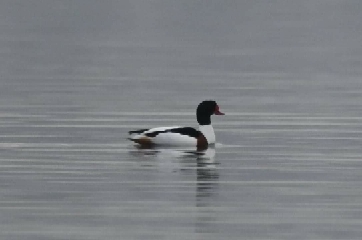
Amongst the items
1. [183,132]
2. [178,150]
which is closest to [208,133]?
[183,132]

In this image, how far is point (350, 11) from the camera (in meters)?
111

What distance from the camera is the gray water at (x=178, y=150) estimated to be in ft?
51.5

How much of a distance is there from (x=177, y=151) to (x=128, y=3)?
106276 mm

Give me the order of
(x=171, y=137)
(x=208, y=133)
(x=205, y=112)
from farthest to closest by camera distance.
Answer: (x=205, y=112), (x=208, y=133), (x=171, y=137)

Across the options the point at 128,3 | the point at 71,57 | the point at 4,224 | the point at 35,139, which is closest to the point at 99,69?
the point at 71,57

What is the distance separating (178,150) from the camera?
72.1ft

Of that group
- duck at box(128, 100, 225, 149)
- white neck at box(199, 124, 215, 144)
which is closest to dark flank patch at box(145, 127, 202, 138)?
duck at box(128, 100, 225, 149)

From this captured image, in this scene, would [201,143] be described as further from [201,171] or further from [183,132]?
[201,171]

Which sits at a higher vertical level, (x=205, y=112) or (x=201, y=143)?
(x=205, y=112)

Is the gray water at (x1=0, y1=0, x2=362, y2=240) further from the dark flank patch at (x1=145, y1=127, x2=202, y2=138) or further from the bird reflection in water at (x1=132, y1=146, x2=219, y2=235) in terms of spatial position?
the dark flank patch at (x1=145, y1=127, x2=202, y2=138)

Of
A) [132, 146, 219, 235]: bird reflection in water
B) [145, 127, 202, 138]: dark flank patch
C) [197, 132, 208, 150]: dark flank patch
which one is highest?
[145, 127, 202, 138]: dark flank patch

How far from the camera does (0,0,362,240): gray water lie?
15.7 m

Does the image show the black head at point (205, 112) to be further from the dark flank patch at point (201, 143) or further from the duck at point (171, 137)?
the dark flank patch at point (201, 143)

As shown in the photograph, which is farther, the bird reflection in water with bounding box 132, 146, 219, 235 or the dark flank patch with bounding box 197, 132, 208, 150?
the dark flank patch with bounding box 197, 132, 208, 150
